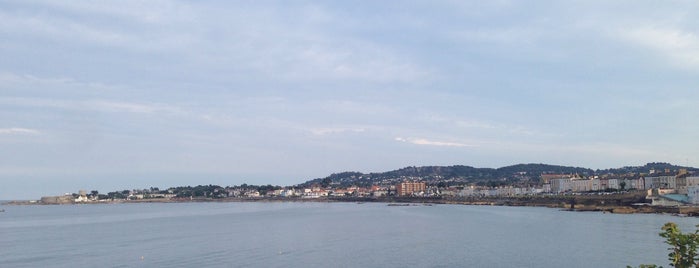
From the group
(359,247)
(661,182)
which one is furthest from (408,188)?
(359,247)

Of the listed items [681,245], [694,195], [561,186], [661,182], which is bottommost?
[694,195]

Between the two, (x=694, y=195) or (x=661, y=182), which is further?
(x=661, y=182)

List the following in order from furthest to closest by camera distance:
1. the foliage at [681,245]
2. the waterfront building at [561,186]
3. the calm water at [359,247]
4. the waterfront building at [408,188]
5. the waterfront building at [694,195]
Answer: the waterfront building at [408,188] → the waterfront building at [561,186] → the waterfront building at [694,195] → the calm water at [359,247] → the foliage at [681,245]

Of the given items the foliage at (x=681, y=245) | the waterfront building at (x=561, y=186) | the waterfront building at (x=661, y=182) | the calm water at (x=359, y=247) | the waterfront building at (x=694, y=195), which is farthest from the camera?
the waterfront building at (x=561, y=186)

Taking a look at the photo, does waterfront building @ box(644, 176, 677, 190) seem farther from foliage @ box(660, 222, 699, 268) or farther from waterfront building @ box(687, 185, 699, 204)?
foliage @ box(660, 222, 699, 268)

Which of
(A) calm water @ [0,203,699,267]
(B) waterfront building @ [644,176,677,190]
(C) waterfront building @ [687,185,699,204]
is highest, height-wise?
(B) waterfront building @ [644,176,677,190]

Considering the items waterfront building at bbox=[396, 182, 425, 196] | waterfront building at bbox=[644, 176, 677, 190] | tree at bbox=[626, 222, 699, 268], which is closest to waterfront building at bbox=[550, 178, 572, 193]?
waterfront building at bbox=[644, 176, 677, 190]

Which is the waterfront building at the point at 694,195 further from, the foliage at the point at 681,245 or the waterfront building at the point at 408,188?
the waterfront building at the point at 408,188

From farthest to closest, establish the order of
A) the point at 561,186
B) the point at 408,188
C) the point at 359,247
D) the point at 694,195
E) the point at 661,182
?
the point at 408,188
the point at 561,186
the point at 661,182
the point at 694,195
the point at 359,247

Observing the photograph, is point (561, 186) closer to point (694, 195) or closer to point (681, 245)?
point (694, 195)

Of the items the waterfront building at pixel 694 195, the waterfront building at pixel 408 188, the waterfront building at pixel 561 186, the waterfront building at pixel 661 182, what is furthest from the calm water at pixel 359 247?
the waterfront building at pixel 408 188

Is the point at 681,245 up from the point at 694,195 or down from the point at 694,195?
up

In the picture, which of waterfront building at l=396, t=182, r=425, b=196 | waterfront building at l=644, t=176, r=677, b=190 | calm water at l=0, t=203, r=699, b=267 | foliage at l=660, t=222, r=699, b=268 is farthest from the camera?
waterfront building at l=396, t=182, r=425, b=196

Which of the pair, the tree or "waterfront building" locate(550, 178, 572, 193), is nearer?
the tree
